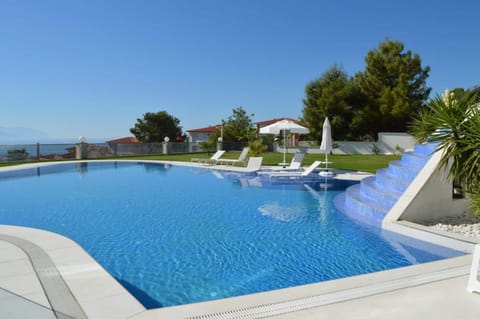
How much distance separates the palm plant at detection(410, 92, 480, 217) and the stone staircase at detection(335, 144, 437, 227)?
1.59 metres

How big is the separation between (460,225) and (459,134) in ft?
6.07

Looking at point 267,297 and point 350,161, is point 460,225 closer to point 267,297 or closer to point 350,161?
point 267,297

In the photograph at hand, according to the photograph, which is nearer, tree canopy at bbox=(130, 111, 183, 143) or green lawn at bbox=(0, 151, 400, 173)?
green lawn at bbox=(0, 151, 400, 173)

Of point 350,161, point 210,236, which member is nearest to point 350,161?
point 350,161

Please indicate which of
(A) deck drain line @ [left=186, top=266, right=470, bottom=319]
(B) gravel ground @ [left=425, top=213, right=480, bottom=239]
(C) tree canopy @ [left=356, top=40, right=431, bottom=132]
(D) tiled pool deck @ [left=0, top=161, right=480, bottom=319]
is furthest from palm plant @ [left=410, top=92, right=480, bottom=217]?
(C) tree canopy @ [left=356, top=40, right=431, bottom=132]

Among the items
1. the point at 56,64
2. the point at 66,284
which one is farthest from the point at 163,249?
the point at 56,64

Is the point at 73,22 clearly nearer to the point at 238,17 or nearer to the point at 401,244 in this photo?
the point at 238,17

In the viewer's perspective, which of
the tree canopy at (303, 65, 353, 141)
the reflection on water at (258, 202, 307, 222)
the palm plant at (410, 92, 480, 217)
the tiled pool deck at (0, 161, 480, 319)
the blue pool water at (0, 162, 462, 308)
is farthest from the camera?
the tree canopy at (303, 65, 353, 141)

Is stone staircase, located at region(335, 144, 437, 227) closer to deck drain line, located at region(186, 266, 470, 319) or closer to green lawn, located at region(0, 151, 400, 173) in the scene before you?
deck drain line, located at region(186, 266, 470, 319)

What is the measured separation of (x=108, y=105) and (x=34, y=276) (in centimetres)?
4890

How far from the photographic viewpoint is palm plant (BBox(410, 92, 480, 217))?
19.6 feet

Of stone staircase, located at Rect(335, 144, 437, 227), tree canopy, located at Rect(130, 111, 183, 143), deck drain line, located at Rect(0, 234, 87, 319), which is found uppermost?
tree canopy, located at Rect(130, 111, 183, 143)

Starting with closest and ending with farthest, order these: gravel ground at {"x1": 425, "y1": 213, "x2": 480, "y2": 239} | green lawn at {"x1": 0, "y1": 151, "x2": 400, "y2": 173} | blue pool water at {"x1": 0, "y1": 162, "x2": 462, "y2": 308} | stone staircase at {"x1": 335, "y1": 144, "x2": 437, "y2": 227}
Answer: blue pool water at {"x1": 0, "y1": 162, "x2": 462, "y2": 308}, gravel ground at {"x1": 425, "y1": 213, "x2": 480, "y2": 239}, stone staircase at {"x1": 335, "y1": 144, "x2": 437, "y2": 227}, green lawn at {"x1": 0, "y1": 151, "x2": 400, "y2": 173}

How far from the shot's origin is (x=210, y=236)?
687 centimetres
